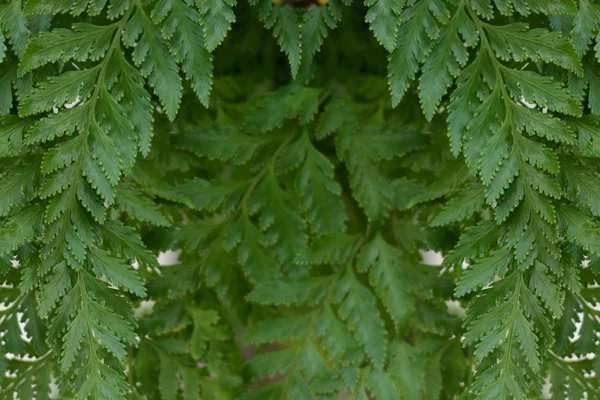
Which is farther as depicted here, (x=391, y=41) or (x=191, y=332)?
(x=191, y=332)

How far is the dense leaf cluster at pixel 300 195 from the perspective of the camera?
2.50 feet

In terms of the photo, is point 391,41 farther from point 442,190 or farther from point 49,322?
point 49,322

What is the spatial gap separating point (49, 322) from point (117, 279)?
0.11m

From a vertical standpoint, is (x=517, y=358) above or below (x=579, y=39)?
below

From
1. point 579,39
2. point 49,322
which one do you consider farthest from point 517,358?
point 49,322

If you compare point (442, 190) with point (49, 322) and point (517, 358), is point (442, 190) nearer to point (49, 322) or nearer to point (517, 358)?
point (517, 358)

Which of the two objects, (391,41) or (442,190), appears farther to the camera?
(442,190)

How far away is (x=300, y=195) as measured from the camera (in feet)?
2.89

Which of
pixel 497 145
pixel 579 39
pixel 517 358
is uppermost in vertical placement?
pixel 579 39

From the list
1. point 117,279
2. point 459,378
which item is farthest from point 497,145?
point 117,279

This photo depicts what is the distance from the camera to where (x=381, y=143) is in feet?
2.94

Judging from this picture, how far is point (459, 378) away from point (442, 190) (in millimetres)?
259

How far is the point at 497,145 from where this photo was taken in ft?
2.47

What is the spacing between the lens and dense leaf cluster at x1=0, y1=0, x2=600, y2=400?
0.76 m
